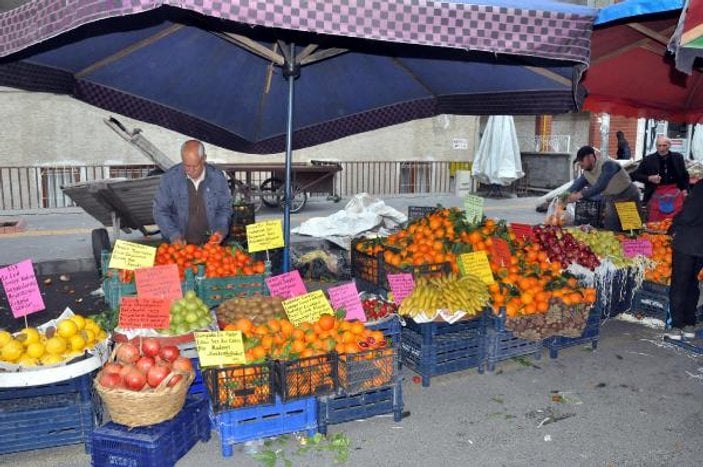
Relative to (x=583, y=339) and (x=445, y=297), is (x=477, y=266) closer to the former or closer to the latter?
(x=445, y=297)

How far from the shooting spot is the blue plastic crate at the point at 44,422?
3602mm

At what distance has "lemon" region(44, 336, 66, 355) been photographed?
3.66 metres

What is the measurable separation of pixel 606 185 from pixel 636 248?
164 cm

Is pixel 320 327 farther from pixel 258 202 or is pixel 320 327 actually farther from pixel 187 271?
pixel 258 202

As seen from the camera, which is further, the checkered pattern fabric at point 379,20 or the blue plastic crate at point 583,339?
the blue plastic crate at point 583,339

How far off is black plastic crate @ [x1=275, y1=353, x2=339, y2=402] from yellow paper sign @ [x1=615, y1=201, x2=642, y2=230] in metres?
5.02

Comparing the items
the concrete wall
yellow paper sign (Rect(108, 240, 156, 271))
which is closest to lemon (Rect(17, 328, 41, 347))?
yellow paper sign (Rect(108, 240, 156, 271))

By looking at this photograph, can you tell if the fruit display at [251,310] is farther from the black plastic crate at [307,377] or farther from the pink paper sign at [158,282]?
the black plastic crate at [307,377]

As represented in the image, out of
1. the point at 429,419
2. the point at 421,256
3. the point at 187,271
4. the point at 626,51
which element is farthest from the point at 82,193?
the point at 626,51

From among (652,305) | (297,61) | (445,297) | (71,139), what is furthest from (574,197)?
(71,139)

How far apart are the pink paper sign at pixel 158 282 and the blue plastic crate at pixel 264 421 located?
1.03 m

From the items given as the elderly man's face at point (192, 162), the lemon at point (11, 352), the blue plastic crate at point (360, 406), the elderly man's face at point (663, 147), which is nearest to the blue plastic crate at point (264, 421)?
the blue plastic crate at point (360, 406)

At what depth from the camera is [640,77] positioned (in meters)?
7.43

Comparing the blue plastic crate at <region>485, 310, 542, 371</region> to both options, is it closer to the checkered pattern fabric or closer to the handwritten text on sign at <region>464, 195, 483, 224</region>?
the handwritten text on sign at <region>464, 195, 483, 224</region>
